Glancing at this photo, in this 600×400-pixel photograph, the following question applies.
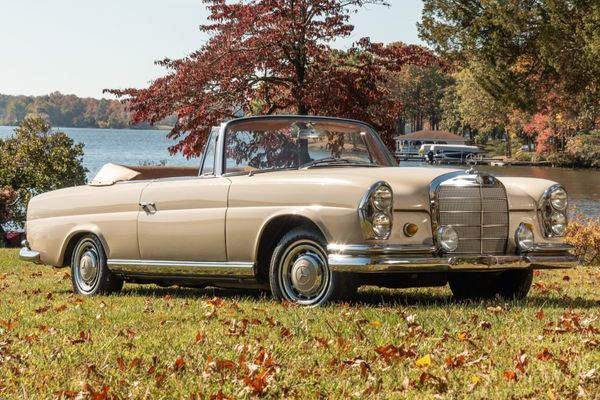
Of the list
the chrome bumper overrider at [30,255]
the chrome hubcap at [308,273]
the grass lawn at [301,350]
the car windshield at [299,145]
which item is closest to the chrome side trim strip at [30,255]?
the chrome bumper overrider at [30,255]

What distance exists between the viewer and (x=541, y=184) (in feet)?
28.7

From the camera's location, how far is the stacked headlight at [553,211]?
862 cm

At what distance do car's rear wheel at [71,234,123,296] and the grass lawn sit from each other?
5.06 ft

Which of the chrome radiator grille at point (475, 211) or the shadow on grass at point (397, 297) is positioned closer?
the chrome radiator grille at point (475, 211)

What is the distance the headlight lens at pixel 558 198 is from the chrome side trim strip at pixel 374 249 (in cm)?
155

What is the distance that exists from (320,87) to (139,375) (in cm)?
1534

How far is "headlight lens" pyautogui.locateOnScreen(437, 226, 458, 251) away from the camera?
26.0 feet

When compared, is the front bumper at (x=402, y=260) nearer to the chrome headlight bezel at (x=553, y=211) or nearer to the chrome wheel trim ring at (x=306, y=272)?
the chrome wheel trim ring at (x=306, y=272)

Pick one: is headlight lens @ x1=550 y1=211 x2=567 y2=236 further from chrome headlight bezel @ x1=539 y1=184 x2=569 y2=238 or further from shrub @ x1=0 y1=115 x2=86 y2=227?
shrub @ x1=0 y1=115 x2=86 y2=227

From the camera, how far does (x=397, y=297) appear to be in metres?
9.33

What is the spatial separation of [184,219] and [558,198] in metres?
3.37

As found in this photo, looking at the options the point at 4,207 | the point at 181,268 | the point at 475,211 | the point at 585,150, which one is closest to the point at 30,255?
the point at 181,268

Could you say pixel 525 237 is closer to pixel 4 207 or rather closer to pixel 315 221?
pixel 315 221

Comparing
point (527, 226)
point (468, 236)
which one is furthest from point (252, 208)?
point (527, 226)
